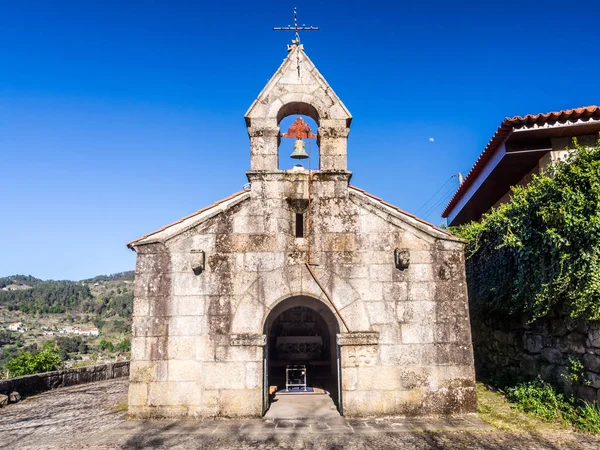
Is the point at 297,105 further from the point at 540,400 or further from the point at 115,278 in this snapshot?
the point at 115,278

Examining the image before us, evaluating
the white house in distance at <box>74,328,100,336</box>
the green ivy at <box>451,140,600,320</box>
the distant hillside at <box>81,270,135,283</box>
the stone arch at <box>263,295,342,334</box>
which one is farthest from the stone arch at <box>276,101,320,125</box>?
the distant hillside at <box>81,270,135,283</box>

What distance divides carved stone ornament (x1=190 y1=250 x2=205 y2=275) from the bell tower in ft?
6.49

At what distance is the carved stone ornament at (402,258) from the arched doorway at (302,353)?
162 centimetres

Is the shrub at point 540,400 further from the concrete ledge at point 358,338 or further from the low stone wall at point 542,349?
the concrete ledge at point 358,338

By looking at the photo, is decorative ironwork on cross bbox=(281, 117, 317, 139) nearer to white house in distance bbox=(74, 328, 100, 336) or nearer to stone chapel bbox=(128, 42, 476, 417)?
stone chapel bbox=(128, 42, 476, 417)

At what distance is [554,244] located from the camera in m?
6.61

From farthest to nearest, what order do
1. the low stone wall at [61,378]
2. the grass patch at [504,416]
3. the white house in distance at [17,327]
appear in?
the white house in distance at [17,327] < the low stone wall at [61,378] < the grass patch at [504,416]

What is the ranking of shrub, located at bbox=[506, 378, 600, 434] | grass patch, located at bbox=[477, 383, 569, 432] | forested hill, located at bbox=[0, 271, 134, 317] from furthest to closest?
1. forested hill, located at bbox=[0, 271, 134, 317]
2. grass patch, located at bbox=[477, 383, 569, 432]
3. shrub, located at bbox=[506, 378, 600, 434]

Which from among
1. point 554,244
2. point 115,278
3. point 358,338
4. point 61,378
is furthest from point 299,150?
point 115,278

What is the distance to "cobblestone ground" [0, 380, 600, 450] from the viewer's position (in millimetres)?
5625

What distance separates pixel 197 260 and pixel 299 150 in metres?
3.72

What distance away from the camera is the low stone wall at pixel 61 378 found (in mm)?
9461

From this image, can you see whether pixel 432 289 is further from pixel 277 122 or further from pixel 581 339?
pixel 277 122

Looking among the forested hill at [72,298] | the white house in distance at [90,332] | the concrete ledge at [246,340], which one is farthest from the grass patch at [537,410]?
the forested hill at [72,298]
